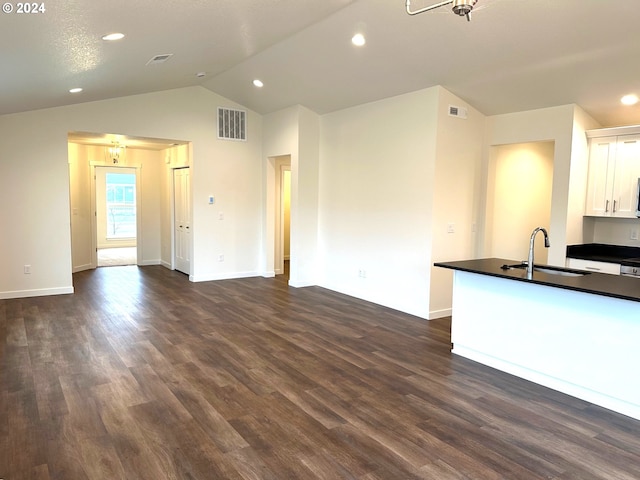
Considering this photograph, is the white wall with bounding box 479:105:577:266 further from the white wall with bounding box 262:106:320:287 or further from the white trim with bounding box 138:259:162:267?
the white trim with bounding box 138:259:162:267

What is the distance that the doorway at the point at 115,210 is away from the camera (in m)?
12.2

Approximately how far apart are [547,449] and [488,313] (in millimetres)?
1465

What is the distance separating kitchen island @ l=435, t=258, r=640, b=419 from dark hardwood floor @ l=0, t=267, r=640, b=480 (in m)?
0.16

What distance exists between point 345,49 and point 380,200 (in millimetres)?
2041

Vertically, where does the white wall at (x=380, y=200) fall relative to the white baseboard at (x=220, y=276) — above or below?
above

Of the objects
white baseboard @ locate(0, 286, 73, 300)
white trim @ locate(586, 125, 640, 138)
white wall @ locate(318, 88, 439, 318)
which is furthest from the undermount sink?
white baseboard @ locate(0, 286, 73, 300)

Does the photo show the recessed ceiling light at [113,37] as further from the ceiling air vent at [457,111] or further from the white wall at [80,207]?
the white wall at [80,207]

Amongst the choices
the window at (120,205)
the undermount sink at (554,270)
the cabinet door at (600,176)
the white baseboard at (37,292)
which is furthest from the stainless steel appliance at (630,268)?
the window at (120,205)

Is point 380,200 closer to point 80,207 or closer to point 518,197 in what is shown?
point 518,197

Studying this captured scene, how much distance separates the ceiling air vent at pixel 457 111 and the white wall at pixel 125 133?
12.6ft

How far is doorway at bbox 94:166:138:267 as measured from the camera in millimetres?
12164

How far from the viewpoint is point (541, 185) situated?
6402mm

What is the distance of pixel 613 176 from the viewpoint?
5000mm

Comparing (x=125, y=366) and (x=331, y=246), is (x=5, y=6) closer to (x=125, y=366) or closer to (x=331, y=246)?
(x=125, y=366)
